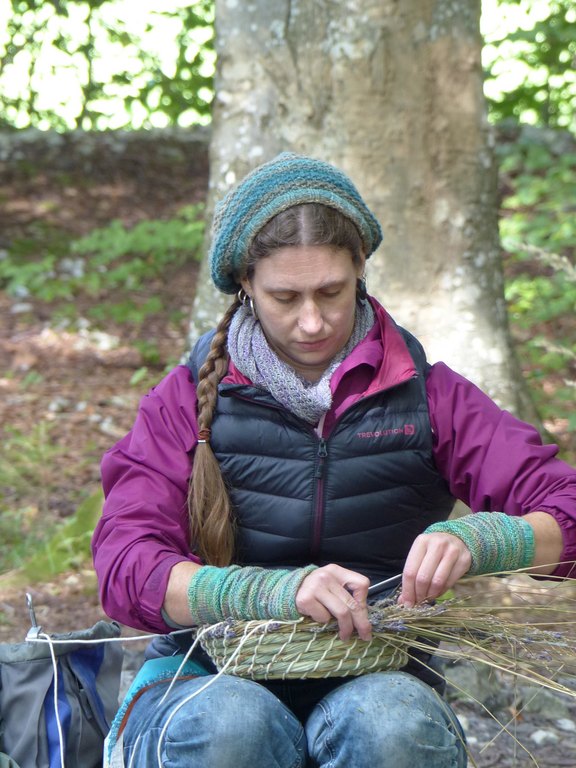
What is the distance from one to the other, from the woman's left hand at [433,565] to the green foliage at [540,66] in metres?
6.71

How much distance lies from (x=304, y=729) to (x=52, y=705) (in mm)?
577

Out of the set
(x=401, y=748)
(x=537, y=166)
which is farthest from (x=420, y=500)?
(x=537, y=166)

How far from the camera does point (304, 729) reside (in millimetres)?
2150

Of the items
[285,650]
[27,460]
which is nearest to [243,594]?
[285,650]

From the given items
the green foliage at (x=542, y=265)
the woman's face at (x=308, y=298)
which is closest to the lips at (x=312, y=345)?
the woman's face at (x=308, y=298)

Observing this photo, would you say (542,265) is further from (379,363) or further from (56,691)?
(56,691)

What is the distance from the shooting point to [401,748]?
1936 mm

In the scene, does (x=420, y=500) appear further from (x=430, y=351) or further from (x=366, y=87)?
(x=366, y=87)

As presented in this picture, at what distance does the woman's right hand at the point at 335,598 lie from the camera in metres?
1.96

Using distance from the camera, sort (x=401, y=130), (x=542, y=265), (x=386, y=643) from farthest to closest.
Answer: (x=542, y=265) → (x=401, y=130) → (x=386, y=643)

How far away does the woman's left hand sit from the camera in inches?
80.0

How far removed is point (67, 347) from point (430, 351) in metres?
3.42

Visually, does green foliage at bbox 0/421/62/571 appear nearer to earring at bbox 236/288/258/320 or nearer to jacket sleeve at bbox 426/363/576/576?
earring at bbox 236/288/258/320

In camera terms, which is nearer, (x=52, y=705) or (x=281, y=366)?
(x=52, y=705)
